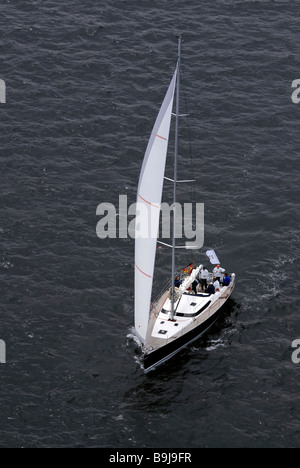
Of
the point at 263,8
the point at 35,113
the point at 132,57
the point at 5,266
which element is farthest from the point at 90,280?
the point at 263,8

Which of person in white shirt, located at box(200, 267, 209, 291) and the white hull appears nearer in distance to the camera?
the white hull

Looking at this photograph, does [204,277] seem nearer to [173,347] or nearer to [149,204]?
[173,347]

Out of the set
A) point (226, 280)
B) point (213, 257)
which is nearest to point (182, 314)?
point (226, 280)

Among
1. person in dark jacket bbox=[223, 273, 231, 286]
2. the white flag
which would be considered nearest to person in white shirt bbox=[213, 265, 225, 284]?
person in dark jacket bbox=[223, 273, 231, 286]

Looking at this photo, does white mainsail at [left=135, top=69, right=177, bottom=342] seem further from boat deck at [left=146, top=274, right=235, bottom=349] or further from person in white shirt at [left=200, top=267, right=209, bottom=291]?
person in white shirt at [left=200, top=267, right=209, bottom=291]

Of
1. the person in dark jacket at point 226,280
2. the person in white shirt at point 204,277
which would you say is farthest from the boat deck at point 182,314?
the person in white shirt at point 204,277

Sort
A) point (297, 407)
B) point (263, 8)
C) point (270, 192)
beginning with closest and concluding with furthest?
1. point (297, 407)
2. point (270, 192)
3. point (263, 8)

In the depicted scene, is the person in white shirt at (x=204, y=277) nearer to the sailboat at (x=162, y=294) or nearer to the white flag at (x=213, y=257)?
the sailboat at (x=162, y=294)
